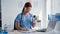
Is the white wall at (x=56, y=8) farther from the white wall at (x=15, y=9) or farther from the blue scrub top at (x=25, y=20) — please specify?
the blue scrub top at (x=25, y=20)

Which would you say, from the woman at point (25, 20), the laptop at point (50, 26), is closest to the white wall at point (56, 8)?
the laptop at point (50, 26)

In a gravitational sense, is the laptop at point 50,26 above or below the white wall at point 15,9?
below

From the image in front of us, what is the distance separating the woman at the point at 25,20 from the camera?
3.27 feet

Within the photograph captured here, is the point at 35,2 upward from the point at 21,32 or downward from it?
upward

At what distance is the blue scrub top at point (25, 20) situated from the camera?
1.00 m

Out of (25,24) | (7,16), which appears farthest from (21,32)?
(7,16)

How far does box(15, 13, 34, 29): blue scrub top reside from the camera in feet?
3.28

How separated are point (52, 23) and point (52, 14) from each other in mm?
86

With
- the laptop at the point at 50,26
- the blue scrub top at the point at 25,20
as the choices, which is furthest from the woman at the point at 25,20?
the laptop at the point at 50,26

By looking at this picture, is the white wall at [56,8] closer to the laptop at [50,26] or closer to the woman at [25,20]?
the laptop at [50,26]

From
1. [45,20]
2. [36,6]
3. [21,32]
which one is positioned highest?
[36,6]

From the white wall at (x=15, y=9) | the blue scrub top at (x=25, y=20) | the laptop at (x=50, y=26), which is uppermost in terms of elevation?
the white wall at (x=15, y=9)

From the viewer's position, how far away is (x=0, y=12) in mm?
978

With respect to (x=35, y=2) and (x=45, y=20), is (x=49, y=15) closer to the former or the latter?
(x=45, y=20)
